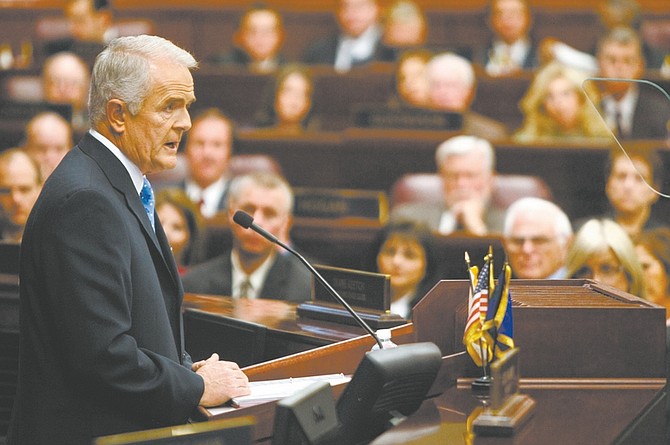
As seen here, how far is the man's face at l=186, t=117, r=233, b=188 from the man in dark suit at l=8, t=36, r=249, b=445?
3.54 m

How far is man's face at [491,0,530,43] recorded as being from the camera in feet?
22.9

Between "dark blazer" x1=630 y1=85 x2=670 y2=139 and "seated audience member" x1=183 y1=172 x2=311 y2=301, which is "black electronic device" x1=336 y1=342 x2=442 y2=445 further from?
"dark blazer" x1=630 y1=85 x2=670 y2=139

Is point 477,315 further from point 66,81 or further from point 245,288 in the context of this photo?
point 66,81

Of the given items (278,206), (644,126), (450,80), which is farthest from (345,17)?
(278,206)

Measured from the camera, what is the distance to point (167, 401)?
1.81 meters

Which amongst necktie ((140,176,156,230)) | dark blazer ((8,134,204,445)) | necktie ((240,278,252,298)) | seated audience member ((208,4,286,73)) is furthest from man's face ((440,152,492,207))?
dark blazer ((8,134,204,445))

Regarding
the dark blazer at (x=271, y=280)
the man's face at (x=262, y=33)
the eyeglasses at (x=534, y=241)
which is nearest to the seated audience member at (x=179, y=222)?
the dark blazer at (x=271, y=280)

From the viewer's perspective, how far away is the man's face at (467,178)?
4934 mm

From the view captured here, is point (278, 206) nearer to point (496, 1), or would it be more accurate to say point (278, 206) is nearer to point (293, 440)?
point (293, 440)

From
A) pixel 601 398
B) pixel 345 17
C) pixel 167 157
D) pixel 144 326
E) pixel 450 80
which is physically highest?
pixel 345 17

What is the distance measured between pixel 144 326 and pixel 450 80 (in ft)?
13.6

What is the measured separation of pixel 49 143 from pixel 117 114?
364 cm

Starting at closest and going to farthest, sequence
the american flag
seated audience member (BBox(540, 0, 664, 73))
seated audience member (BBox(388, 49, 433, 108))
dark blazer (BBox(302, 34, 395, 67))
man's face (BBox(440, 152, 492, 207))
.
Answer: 1. the american flag
2. man's face (BBox(440, 152, 492, 207))
3. seated audience member (BBox(388, 49, 433, 108))
4. seated audience member (BBox(540, 0, 664, 73))
5. dark blazer (BBox(302, 34, 395, 67))

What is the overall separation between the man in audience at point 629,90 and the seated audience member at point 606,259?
2.01 metres
